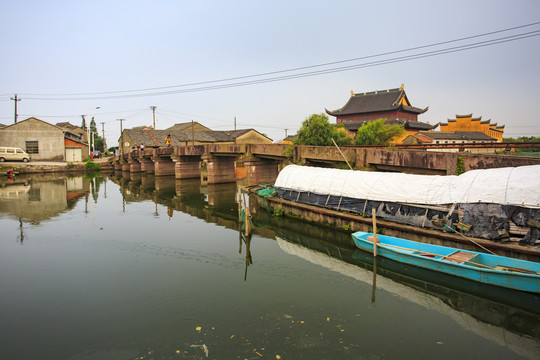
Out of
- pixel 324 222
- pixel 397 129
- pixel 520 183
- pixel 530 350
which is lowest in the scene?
pixel 530 350

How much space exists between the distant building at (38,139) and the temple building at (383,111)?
5612 cm

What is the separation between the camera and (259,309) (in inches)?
447

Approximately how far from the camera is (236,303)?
38.7 ft

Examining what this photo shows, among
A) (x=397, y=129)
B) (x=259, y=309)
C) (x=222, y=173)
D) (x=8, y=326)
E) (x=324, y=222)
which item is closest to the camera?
(x=8, y=326)

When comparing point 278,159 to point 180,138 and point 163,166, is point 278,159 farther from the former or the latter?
point 180,138

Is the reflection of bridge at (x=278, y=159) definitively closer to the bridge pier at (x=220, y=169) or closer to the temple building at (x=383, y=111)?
the bridge pier at (x=220, y=169)

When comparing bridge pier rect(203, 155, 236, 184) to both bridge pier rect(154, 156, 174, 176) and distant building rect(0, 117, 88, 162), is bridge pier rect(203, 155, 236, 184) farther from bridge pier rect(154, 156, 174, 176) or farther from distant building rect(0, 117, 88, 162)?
distant building rect(0, 117, 88, 162)

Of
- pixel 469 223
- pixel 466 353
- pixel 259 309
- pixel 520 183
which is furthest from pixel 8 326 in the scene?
pixel 520 183

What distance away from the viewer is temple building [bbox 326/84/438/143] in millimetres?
60750

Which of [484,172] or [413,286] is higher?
[484,172]

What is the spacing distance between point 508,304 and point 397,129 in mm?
32485

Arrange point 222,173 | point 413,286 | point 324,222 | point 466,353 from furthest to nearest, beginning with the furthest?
point 222,173 → point 324,222 → point 413,286 → point 466,353

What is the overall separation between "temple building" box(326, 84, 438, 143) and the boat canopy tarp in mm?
39256

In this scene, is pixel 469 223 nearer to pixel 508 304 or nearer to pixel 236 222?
pixel 508 304
